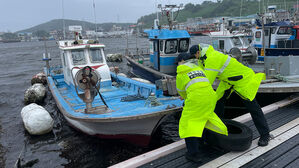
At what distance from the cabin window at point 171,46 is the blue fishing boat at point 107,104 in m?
3.26

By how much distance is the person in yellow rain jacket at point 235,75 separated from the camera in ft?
11.7

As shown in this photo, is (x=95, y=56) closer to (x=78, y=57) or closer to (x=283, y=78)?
(x=78, y=57)

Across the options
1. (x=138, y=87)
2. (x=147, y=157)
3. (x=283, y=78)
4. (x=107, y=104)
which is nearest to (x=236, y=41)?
(x=283, y=78)

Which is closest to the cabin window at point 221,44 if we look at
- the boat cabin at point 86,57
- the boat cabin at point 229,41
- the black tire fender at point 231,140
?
the boat cabin at point 229,41

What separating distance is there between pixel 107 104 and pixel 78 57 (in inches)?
106

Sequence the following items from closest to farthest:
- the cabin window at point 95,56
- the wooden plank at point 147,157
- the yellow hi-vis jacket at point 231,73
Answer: the wooden plank at point 147,157 → the yellow hi-vis jacket at point 231,73 → the cabin window at point 95,56

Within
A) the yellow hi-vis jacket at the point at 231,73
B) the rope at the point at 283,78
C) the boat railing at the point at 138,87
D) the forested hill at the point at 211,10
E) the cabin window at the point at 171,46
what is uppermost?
the forested hill at the point at 211,10

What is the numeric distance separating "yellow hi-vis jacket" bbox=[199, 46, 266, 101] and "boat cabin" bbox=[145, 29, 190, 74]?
7.57 m

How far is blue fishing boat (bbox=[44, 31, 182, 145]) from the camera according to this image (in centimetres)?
571

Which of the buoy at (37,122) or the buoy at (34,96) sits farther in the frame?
the buoy at (34,96)

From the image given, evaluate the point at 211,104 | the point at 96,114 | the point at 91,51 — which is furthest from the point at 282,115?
the point at 91,51

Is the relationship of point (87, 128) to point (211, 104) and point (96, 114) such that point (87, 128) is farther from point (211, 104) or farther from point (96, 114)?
point (211, 104)

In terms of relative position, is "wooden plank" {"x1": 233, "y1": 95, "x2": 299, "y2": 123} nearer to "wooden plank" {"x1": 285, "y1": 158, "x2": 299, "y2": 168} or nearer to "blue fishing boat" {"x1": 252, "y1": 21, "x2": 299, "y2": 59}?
"wooden plank" {"x1": 285, "y1": 158, "x2": 299, "y2": 168}

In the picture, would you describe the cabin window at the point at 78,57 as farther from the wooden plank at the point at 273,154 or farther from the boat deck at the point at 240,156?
the wooden plank at the point at 273,154
